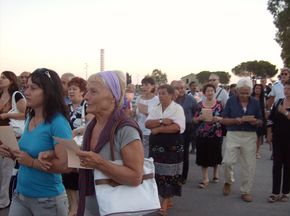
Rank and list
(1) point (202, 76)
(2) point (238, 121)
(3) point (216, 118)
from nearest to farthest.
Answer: (2) point (238, 121) < (3) point (216, 118) < (1) point (202, 76)

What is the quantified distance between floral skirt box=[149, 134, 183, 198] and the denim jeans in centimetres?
294

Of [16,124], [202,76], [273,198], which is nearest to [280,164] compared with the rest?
[273,198]

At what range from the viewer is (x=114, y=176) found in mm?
2395

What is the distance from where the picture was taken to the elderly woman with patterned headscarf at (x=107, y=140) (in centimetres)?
240

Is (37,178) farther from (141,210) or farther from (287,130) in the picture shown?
(287,130)

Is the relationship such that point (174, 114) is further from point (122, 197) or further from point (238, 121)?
point (122, 197)

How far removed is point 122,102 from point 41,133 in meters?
0.76

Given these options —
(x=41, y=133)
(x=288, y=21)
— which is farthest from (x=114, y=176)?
(x=288, y=21)

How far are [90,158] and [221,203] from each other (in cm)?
469

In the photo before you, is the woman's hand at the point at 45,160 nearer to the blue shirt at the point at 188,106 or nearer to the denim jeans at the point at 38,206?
the denim jeans at the point at 38,206

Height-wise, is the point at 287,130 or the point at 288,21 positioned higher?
the point at 288,21

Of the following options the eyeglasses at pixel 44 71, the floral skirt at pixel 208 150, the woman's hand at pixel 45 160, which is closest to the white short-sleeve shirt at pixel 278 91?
the floral skirt at pixel 208 150

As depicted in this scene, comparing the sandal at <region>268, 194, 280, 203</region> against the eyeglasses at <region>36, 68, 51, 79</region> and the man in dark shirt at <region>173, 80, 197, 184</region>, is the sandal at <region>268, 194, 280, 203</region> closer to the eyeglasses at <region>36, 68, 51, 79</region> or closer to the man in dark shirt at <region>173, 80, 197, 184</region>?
the man in dark shirt at <region>173, 80, 197, 184</region>

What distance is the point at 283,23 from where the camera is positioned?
134ft
